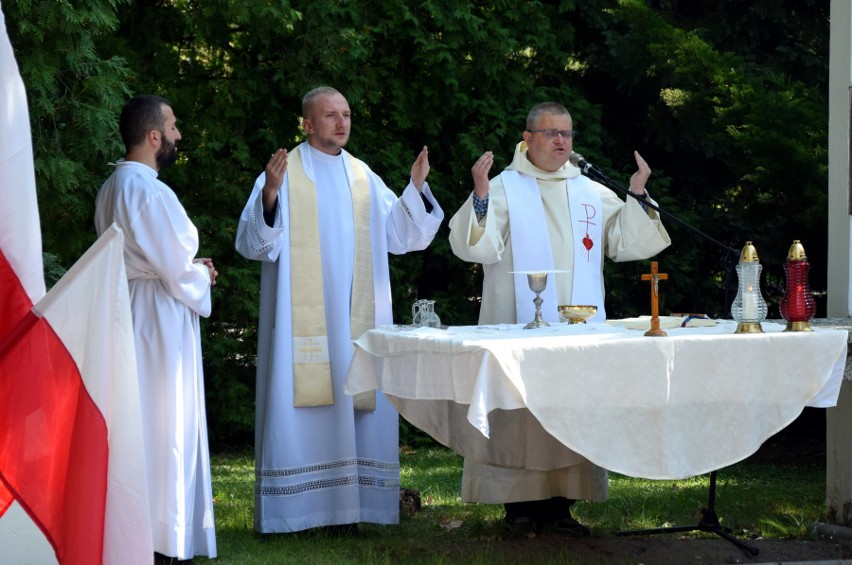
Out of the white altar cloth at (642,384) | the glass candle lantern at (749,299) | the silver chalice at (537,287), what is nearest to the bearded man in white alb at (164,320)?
the white altar cloth at (642,384)

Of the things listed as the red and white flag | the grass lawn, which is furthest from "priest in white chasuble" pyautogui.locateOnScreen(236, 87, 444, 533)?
the red and white flag

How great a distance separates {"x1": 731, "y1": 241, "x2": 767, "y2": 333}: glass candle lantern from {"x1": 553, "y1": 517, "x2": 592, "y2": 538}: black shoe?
155 centimetres

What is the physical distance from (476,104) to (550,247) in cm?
420

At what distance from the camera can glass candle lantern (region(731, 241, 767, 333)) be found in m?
4.61

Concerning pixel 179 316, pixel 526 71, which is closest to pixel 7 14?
pixel 179 316

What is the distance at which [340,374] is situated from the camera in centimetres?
594

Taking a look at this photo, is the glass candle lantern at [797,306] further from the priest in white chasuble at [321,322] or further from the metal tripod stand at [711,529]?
the priest in white chasuble at [321,322]

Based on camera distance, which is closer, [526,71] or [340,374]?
[340,374]

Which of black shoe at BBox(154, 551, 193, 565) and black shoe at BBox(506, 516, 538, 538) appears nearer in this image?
black shoe at BBox(154, 551, 193, 565)

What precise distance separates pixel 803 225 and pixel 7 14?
552 centimetres

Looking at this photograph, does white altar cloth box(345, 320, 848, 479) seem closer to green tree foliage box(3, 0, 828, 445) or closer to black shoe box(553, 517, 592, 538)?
black shoe box(553, 517, 592, 538)

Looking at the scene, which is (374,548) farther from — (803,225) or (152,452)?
(803,225)

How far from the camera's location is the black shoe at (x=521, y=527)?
5812 mm

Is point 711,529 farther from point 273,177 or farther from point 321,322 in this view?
point 273,177
